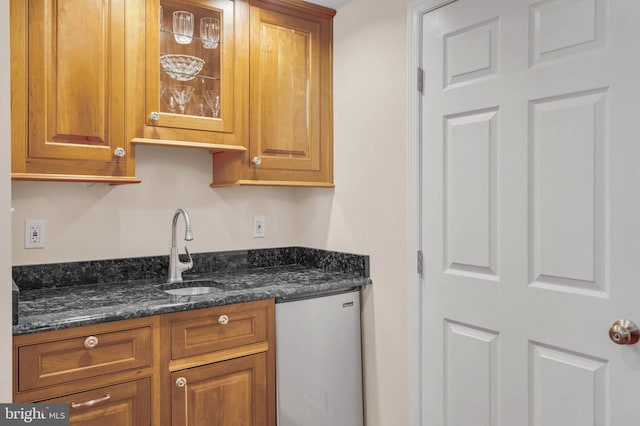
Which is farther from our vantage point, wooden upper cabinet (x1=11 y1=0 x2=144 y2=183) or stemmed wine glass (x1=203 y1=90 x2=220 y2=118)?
stemmed wine glass (x1=203 y1=90 x2=220 y2=118)

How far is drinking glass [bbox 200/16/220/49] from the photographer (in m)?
2.21

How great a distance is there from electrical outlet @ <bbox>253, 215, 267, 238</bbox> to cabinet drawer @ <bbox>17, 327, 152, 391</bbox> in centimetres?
103

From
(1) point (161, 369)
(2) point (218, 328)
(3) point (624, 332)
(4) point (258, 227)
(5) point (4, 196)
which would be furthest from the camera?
(4) point (258, 227)

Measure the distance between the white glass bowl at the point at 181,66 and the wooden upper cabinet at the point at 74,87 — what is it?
0.43 feet

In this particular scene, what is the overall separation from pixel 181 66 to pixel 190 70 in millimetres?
42

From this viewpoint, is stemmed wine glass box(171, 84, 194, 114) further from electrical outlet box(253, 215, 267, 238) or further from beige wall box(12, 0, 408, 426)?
electrical outlet box(253, 215, 267, 238)

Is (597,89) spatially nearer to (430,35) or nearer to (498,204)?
(498,204)

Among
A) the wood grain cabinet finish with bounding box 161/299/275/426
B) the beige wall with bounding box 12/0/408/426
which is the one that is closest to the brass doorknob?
the beige wall with bounding box 12/0/408/426

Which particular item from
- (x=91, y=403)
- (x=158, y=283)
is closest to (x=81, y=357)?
(x=91, y=403)

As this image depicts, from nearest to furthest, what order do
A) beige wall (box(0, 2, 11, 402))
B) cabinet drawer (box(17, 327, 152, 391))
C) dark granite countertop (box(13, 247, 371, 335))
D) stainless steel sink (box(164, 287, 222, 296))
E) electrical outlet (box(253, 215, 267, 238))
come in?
beige wall (box(0, 2, 11, 402)) < cabinet drawer (box(17, 327, 152, 391)) < dark granite countertop (box(13, 247, 371, 335)) < stainless steel sink (box(164, 287, 222, 296)) < electrical outlet (box(253, 215, 267, 238))

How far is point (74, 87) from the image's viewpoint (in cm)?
187

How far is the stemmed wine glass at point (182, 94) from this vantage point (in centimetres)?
214

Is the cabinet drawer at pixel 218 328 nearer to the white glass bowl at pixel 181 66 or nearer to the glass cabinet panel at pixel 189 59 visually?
the glass cabinet panel at pixel 189 59

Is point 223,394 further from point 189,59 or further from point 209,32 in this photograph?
point 209,32
